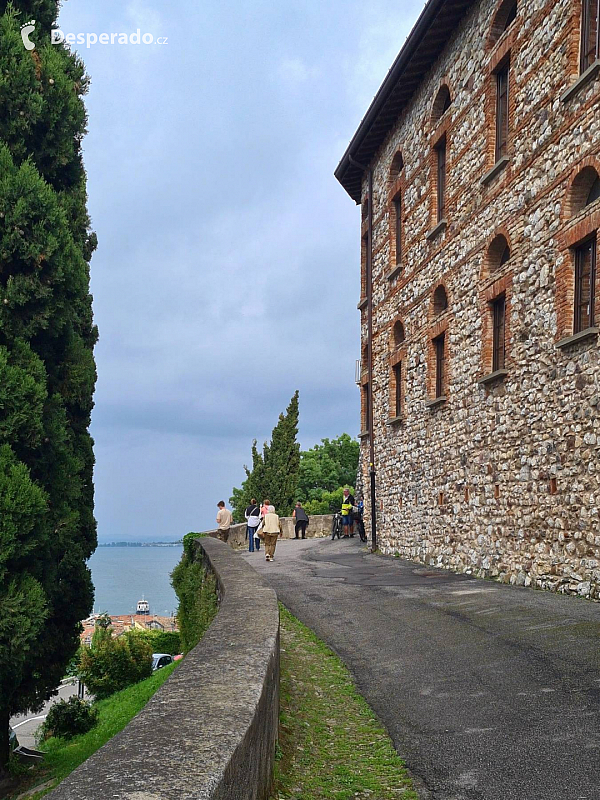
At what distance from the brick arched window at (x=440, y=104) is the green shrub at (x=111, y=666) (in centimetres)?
2148

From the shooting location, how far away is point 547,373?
442 inches

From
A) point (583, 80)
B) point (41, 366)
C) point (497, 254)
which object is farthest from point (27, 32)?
point (497, 254)

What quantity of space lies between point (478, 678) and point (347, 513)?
910 inches

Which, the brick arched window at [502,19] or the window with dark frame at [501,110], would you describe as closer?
the brick arched window at [502,19]

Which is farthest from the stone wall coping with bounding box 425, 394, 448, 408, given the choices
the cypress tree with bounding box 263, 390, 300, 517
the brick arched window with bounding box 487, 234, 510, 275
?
the cypress tree with bounding box 263, 390, 300, 517

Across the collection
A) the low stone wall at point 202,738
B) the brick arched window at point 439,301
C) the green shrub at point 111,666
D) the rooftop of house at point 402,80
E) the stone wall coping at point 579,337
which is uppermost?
the rooftop of house at point 402,80

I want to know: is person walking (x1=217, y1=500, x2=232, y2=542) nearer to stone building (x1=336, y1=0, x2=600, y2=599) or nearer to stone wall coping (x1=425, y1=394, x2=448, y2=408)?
stone building (x1=336, y1=0, x2=600, y2=599)

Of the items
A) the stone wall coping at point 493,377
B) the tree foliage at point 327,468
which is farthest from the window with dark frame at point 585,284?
the tree foliage at point 327,468

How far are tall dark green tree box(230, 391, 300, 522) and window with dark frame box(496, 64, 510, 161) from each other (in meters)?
33.5

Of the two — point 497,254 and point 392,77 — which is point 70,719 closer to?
point 497,254

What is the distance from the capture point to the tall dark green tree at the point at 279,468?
151ft

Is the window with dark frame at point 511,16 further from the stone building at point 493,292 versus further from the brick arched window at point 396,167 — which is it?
the brick arched window at point 396,167

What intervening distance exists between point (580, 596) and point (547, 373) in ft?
10.6

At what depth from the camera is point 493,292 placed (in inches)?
522
